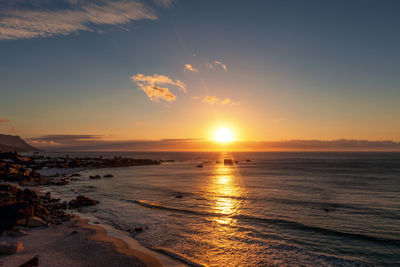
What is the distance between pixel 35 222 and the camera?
1766cm

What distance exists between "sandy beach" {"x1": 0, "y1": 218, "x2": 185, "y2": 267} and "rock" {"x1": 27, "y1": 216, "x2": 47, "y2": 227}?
83cm

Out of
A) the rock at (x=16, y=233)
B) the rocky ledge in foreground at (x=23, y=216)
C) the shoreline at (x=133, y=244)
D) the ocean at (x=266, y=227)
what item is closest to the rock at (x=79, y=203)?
the ocean at (x=266, y=227)

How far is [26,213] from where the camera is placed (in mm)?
17609

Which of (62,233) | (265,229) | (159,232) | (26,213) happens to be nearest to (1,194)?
(26,213)

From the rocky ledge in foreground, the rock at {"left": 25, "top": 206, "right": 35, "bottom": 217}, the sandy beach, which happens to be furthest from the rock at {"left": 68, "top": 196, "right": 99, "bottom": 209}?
the sandy beach

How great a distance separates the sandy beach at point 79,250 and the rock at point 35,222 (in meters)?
0.83

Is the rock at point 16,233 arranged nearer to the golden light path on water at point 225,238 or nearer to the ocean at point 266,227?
the ocean at point 266,227

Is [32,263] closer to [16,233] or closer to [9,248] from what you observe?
[9,248]

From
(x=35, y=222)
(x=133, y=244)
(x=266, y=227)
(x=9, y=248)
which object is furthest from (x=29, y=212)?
(x=266, y=227)

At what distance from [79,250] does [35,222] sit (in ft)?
23.3

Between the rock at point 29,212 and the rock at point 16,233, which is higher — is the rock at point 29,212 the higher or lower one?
the higher one

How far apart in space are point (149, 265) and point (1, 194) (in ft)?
70.7

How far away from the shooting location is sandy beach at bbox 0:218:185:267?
1202 centimetres

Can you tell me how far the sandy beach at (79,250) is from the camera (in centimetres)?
1202
